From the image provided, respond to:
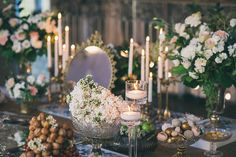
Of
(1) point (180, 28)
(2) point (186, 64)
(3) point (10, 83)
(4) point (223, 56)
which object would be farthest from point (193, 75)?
(3) point (10, 83)

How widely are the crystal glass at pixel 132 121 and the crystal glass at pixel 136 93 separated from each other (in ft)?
0.21

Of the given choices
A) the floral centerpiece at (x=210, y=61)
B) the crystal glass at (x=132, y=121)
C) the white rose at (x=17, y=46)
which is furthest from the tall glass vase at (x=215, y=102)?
the white rose at (x=17, y=46)

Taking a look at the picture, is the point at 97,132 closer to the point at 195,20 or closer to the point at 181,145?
the point at 181,145

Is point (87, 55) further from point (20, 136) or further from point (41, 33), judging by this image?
point (20, 136)

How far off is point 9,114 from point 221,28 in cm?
123

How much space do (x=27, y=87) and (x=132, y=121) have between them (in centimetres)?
110

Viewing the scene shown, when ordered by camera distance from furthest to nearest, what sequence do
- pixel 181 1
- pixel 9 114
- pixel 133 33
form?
pixel 133 33
pixel 181 1
pixel 9 114

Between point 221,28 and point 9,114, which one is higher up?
point 221,28

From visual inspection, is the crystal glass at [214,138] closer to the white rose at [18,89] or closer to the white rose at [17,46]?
the white rose at [18,89]

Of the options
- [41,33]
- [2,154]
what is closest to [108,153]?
[2,154]

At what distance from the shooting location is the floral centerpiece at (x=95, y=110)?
7.19 ft

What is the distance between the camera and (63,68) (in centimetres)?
316

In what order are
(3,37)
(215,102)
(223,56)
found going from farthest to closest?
(3,37), (215,102), (223,56)

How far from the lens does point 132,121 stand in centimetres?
210
